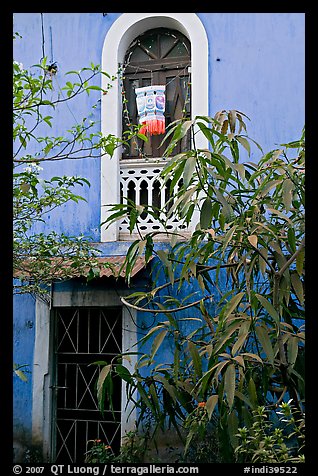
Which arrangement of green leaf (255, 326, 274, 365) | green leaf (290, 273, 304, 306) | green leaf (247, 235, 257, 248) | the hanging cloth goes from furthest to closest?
the hanging cloth
green leaf (290, 273, 304, 306)
green leaf (247, 235, 257, 248)
green leaf (255, 326, 274, 365)

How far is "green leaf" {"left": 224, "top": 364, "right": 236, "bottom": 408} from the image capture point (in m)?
3.36

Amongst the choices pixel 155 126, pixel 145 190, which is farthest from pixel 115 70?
pixel 145 190

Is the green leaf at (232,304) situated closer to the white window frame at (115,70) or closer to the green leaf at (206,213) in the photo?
the green leaf at (206,213)

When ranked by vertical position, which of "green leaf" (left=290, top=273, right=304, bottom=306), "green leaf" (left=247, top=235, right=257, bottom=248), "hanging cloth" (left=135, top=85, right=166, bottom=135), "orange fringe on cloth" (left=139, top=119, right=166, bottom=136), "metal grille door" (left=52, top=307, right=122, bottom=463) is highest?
"hanging cloth" (left=135, top=85, right=166, bottom=135)

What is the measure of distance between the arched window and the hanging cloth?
0.22 metres

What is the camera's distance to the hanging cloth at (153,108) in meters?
5.99

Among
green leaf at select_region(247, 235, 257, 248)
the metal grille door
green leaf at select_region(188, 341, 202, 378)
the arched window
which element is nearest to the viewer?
green leaf at select_region(247, 235, 257, 248)

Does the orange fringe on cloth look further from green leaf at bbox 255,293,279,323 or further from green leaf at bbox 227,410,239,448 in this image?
green leaf at bbox 227,410,239,448

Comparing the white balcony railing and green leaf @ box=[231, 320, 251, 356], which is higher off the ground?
the white balcony railing

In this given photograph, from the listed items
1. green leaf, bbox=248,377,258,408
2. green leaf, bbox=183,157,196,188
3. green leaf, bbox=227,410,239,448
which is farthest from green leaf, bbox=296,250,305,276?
green leaf, bbox=227,410,239,448

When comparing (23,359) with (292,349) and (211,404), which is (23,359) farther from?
(292,349)

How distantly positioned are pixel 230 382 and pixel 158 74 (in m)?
3.80

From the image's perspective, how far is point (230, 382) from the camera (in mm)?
3406

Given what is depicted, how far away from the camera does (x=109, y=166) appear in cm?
596
